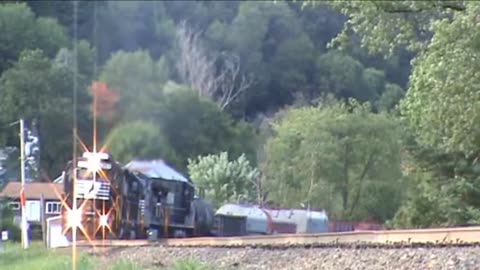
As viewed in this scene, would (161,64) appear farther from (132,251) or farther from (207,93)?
(132,251)

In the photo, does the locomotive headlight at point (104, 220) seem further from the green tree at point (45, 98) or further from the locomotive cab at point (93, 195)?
the green tree at point (45, 98)

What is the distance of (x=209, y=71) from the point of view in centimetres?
1658

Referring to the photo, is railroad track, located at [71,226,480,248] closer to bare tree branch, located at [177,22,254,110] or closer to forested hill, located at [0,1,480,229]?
forested hill, located at [0,1,480,229]

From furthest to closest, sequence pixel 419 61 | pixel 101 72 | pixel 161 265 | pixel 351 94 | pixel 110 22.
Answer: pixel 351 94
pixel 419 61
pixel 161 265
pixel 101 72
pixel 110 22

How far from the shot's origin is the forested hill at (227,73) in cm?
1205

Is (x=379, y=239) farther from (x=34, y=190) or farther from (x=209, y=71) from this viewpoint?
(x=34, y=190)

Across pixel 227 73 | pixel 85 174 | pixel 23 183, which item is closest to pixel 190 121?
pixel 227 73

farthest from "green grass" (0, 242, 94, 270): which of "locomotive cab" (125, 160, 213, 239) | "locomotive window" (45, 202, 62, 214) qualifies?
"locomotive window" (45, 202, 62, 214)

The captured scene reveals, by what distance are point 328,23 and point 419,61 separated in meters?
2.68

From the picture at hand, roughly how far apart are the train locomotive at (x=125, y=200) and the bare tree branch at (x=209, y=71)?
4.91 ft

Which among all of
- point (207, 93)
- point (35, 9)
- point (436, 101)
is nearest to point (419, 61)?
point (436, 101)

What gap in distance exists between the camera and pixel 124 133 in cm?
1430

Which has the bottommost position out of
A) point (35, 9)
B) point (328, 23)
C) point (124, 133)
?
point (124, 133)

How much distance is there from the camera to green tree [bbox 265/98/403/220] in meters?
40.9
